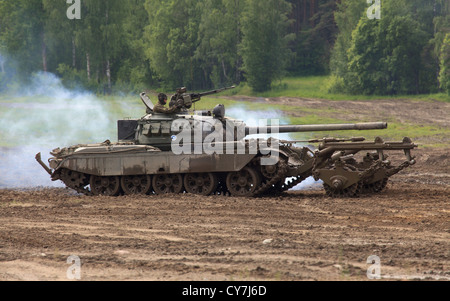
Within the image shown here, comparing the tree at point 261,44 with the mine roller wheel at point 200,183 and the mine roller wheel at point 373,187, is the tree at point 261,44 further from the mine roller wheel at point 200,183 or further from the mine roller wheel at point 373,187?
the mine roller wheel at point 373,187

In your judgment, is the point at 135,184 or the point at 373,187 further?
the point at 135,184

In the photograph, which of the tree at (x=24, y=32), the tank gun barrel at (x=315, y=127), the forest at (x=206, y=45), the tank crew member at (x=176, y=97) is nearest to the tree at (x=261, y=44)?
the forest at (x=206, y=45)

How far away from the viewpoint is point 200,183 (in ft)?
63.2

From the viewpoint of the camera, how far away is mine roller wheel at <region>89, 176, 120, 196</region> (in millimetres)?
19938

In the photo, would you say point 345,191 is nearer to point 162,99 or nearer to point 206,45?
point 162,99

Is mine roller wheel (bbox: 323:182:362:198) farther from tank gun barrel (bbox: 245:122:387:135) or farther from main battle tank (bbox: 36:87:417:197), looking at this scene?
tank gun barrel (bbox: 245:122:387:135)

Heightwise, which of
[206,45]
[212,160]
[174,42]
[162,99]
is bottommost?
[212,160]

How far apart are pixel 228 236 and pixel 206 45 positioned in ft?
125

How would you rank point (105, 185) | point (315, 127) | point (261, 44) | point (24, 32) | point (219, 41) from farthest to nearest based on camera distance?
point (261, 44) < point (219, 41) < point (24, 32) < point (105, 185) < point (315, 127)

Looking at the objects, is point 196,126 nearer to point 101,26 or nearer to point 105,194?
point 105,194

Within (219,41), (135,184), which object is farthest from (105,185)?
(219,41)

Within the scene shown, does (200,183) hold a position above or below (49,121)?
above

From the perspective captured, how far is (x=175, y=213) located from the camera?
16.3 metres
